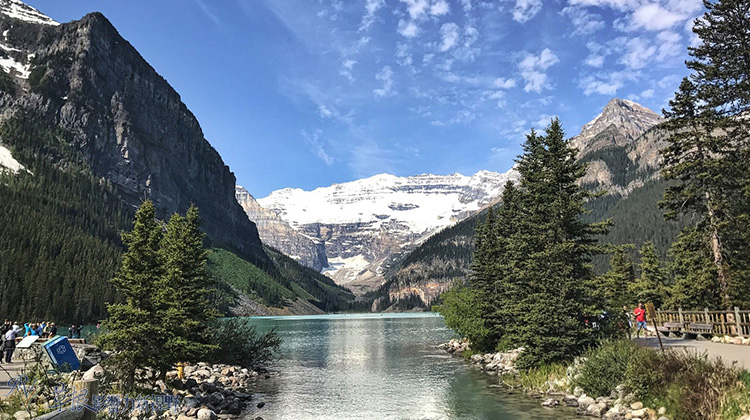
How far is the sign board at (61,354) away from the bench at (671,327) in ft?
140

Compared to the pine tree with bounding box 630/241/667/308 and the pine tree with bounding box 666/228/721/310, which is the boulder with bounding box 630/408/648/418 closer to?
the pine tree with bounding box 666/228/721/310

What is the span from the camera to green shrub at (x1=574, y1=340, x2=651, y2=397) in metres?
24.8

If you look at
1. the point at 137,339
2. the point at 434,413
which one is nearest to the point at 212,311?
the point at 137,339

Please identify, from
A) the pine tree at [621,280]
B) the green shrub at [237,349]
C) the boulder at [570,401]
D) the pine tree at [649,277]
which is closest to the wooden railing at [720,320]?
the boulder at [570,401]

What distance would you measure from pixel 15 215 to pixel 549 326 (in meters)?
177

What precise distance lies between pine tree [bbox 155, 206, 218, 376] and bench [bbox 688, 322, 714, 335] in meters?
35.2

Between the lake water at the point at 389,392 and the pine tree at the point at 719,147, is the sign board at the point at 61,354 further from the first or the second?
the pine tree at the point at 719,147

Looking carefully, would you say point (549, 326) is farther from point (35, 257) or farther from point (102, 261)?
point (102, 261)

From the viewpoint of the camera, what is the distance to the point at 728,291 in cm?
3338

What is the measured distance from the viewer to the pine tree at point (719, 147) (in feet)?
110

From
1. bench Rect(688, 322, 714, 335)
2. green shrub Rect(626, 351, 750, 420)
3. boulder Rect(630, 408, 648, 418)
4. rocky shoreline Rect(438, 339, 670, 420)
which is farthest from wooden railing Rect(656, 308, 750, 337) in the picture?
boulder Rect(630, 408, 648, 418)

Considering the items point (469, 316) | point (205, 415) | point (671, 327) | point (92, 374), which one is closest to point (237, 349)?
point (205, 415)

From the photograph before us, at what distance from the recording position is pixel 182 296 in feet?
104

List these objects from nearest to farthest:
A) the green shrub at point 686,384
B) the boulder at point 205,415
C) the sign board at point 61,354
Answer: the green shrub at point 686,384 → the sign board at point 61,354 → the boulder at point 205,415
